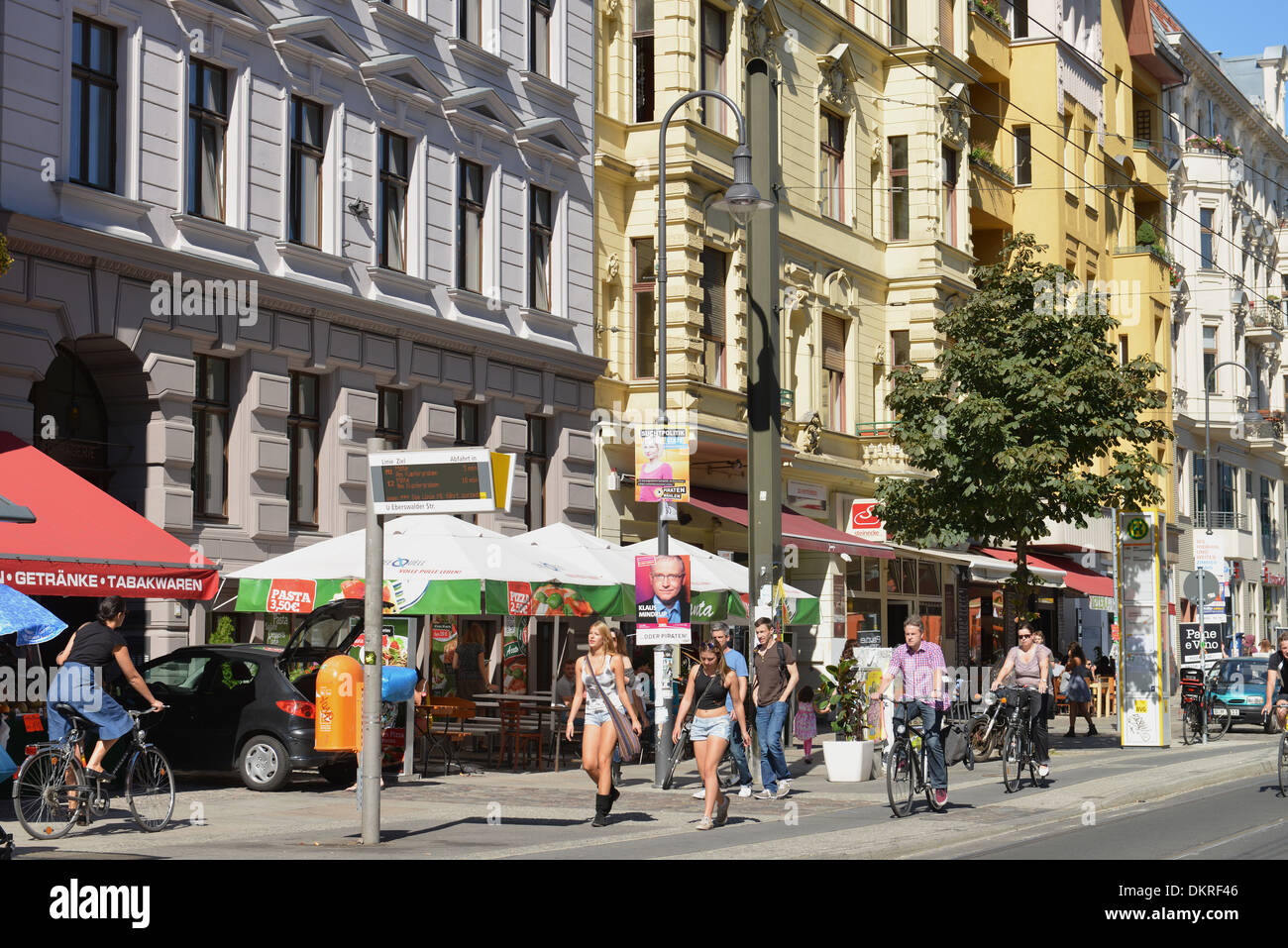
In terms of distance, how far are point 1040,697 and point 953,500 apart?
901 cm

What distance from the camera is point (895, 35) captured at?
40.3 metres

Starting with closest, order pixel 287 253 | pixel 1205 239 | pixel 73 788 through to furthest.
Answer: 1. pixel 73 788
2. pixel 287 253
3. pixel 1205 239

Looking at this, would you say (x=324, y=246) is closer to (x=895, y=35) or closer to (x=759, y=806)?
(x=759, y=806)

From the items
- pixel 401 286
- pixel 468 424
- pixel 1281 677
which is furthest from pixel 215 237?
pixel 1281 677

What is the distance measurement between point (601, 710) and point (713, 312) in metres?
17.0

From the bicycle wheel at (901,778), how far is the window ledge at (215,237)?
10528 millimetres

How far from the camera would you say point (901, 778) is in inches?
677

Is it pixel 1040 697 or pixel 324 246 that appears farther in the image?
pixel 324 246

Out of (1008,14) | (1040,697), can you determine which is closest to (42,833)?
(1040,697)

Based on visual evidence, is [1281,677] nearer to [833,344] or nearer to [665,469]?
[665,469]

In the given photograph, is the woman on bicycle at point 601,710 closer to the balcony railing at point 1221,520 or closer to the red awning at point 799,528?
the red awning at point 799,528

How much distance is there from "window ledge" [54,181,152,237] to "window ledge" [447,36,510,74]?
7303 millimetres

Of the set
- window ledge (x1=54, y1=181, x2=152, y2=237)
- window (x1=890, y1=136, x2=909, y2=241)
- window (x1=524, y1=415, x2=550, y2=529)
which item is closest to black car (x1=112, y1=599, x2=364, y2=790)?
window ledge (x1=54, y1=181, x2=152, y2=237)
